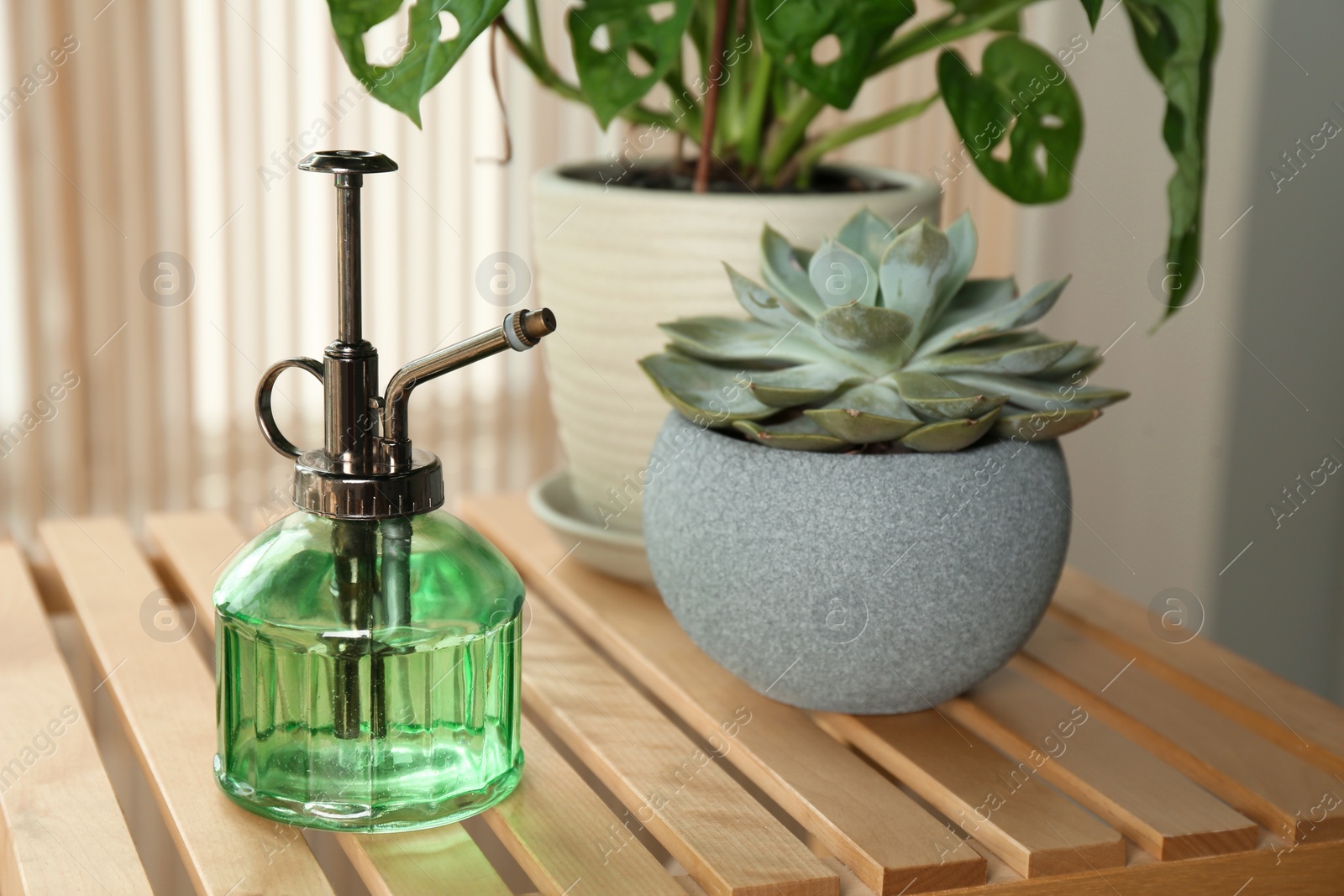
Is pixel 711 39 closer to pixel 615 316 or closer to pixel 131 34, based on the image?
pixel 615 316

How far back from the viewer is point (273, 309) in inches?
54.5

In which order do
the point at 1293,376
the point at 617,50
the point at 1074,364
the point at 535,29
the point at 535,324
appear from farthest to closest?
the point at 1293,376 < the point at 535,29 < the point at 617,50 < the point at 1074,364 < the point at 535,324

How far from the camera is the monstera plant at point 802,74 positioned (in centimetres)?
59

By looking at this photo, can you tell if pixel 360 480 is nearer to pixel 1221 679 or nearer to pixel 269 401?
pixel 269 401

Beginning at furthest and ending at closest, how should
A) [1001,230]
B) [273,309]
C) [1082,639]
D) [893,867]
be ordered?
[1001,230] → [273,309] → [1082,639] → [893,867]

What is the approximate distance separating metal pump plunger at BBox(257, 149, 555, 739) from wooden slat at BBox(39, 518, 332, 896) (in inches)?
2.0

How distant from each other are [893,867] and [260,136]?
1.08 m

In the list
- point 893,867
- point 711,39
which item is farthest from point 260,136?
point 893,867

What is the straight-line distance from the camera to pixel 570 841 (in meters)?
0.49

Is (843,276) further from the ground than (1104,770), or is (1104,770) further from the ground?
(843,276)

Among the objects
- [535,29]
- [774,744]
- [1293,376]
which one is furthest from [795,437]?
[1293,376]

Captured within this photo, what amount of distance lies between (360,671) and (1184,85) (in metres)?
0.46

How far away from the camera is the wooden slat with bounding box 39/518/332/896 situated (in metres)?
0.46

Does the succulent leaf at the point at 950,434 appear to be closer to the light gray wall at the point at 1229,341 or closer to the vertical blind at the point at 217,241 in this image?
the vertical blind at the point at 217,241
